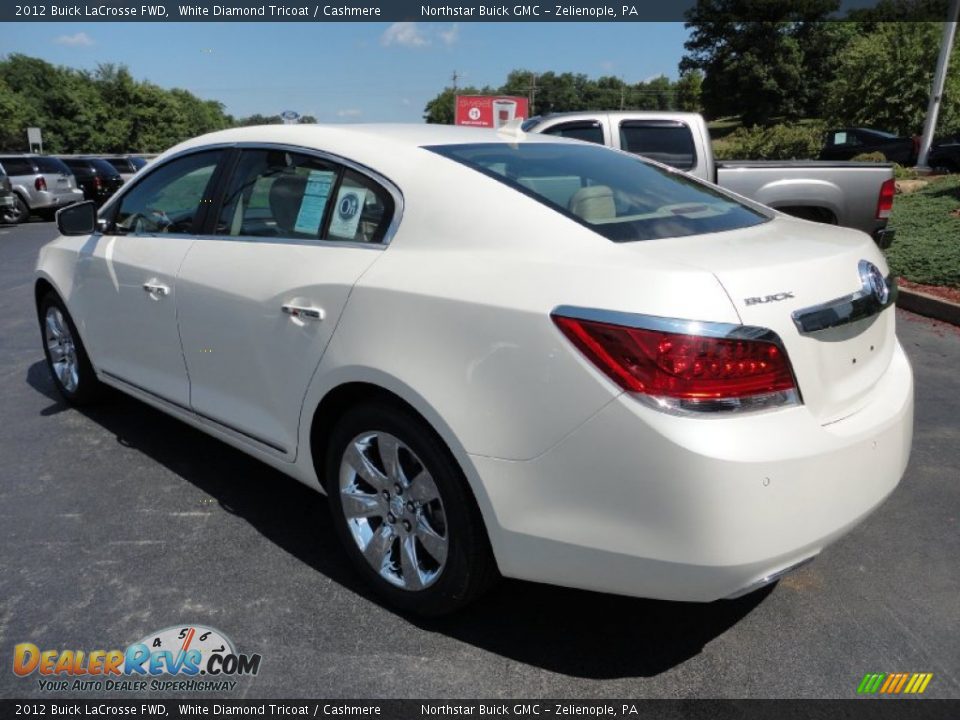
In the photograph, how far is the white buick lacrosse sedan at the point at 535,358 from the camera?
6.49 feet

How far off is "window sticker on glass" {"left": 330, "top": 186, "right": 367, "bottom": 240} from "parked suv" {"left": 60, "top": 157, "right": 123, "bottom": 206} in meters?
20.6

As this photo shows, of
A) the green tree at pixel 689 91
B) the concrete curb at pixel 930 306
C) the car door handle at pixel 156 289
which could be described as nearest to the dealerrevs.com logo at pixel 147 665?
the car door handle at pixel 156 289

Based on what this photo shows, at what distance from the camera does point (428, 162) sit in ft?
8.87

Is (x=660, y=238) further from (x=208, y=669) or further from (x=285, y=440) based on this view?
(x=208, y=669)

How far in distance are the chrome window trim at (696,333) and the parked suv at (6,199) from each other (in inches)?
721

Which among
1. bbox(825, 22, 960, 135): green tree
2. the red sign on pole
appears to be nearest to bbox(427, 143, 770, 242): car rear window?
the red sign on pole

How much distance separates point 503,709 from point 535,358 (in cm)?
107

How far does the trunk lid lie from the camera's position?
2053 millimetres

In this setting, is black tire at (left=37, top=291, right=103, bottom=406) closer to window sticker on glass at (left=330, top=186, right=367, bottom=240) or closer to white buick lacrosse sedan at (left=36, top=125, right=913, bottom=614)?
white buick lacrosse sedan at (left=36, top=125, right=913, bottom=614)

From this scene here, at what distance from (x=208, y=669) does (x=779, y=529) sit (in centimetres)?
182

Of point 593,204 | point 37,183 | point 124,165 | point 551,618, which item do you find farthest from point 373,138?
point 124,165

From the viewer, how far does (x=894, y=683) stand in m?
2.35

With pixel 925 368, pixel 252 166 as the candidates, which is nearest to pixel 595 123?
Answer: pixel 925 368

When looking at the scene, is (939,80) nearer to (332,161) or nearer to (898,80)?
(898,80)
